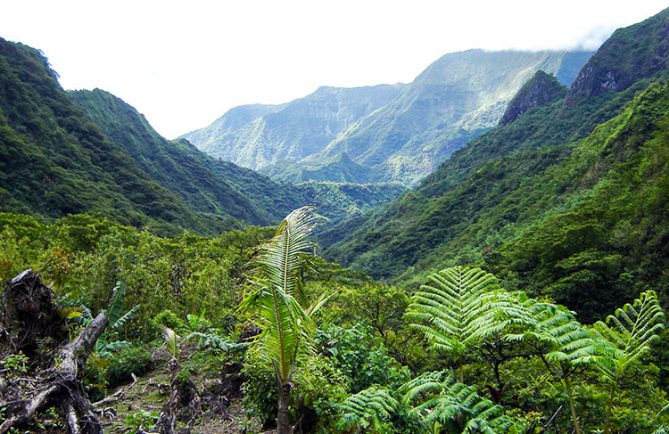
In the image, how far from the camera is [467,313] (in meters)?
4.25

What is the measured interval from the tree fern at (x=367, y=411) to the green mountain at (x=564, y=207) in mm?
25129

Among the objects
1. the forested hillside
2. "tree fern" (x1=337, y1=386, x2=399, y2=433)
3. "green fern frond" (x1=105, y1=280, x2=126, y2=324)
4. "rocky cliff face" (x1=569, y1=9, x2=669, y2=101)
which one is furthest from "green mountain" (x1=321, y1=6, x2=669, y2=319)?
"tree fern" (x1=337, y1=386, x2=399, y2=433)

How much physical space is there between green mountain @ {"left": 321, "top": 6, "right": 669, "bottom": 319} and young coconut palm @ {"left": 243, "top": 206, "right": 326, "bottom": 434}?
2532cm

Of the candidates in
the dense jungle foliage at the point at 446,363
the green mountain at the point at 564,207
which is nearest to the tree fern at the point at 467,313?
the dense jungle foliage at the point at 446,363

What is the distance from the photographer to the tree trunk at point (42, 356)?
4297 millimetres

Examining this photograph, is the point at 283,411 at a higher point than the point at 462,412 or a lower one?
higher

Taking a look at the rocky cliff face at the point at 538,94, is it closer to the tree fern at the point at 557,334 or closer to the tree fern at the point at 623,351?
the tree fern at the point at 623,351

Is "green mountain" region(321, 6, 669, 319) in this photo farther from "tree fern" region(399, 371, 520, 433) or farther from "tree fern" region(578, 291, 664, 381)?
"tree fern" region(399, 371, 520, 433)

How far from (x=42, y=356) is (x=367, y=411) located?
589 cm

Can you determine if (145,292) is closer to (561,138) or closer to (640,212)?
(640,212)

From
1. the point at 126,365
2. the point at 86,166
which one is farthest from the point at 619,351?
the point at 86,166

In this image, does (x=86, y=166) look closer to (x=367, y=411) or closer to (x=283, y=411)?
(x=283, y=411)

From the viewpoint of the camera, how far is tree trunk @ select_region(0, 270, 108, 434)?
14.1 ft

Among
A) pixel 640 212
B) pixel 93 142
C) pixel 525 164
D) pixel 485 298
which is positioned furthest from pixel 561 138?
pixel 485 298
